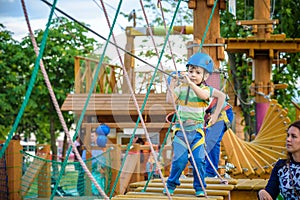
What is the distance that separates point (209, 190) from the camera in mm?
5023

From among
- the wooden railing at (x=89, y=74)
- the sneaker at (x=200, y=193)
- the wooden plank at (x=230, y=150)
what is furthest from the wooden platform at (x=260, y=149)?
the wooden railing at (x=89, y=74)

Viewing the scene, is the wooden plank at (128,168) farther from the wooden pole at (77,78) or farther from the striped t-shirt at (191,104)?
the wooden pole at (77,78)

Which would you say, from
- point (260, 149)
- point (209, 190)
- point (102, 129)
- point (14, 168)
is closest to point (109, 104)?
point (102, 129)

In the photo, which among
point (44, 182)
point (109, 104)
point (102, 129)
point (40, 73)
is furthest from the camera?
point (40, 73)

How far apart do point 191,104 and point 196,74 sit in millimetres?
222

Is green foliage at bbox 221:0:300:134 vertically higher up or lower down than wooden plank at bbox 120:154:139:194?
higher up

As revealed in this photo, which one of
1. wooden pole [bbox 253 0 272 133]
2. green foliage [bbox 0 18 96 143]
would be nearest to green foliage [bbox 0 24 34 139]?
green foliage [bbox 0 18 96 143]

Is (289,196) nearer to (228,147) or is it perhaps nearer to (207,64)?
(207,64)

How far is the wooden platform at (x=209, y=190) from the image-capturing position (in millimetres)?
4746

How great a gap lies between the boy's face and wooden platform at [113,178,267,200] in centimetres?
84

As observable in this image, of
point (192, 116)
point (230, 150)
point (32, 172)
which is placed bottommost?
point (32, 172)

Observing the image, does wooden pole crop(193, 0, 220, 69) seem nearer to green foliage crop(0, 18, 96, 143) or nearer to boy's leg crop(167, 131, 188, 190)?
boy's leg crop(167, 131, 188, 190)

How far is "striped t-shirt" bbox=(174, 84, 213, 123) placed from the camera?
4766mm

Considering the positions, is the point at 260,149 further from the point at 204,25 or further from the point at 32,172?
the point at 32,172
